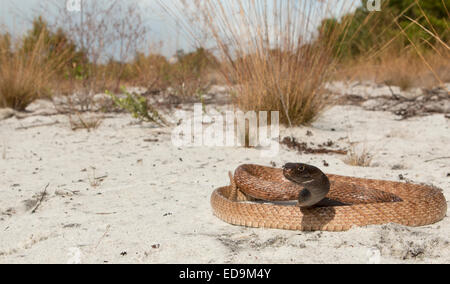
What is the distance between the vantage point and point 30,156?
4.88 meters

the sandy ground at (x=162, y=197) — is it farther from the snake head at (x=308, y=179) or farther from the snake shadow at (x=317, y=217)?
the snake head at (x=308, y=179)

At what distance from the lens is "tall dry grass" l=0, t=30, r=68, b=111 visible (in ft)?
26.4

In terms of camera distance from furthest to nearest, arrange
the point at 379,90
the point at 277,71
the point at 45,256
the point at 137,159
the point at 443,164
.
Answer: the point at 379,90 → the point at 277,71 → the point at 137,159 → the point at 443,164 → the point at 45,256

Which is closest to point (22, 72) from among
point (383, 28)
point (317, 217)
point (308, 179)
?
point (383, 28)

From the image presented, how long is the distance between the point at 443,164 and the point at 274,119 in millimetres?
2201

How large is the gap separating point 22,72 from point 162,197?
6.14m

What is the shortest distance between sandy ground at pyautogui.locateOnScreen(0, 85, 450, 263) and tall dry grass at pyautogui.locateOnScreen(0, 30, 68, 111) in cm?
184

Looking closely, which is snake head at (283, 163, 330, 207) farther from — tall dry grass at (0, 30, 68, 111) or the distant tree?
tall dry grass at (0, 30, 68, 111)

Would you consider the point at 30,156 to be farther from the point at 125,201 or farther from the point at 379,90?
the point at 379,90

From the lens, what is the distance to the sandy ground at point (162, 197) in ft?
7.52

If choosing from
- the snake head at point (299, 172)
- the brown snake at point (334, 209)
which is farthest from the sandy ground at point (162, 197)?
the snake head at point (299, 172)

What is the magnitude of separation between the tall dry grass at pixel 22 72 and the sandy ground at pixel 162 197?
1835mm
